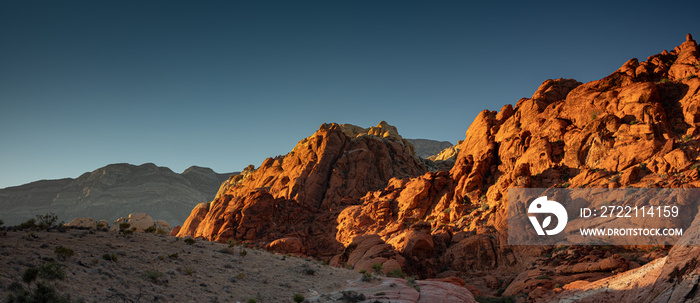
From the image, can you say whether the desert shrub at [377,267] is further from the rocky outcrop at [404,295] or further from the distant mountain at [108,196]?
the distant mountain at [108,196]

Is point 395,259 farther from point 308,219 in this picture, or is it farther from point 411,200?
point 308,219

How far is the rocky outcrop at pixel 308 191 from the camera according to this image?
50188 mm

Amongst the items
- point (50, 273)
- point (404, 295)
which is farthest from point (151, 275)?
point (404, 295)

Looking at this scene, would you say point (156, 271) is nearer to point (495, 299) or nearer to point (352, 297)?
point (352, 297)

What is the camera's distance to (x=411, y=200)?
46.8m

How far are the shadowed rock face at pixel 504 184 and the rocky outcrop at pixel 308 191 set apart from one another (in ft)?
0.82

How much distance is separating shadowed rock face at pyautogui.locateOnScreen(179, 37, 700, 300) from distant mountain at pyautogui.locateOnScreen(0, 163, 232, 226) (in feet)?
312

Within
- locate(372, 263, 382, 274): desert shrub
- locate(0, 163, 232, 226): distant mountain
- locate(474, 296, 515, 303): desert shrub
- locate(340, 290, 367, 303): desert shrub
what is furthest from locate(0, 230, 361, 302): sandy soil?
locate(0, 163, 232, 226): distant mountain

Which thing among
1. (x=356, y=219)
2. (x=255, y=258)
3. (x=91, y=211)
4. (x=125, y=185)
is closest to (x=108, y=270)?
(x=255, y=258)

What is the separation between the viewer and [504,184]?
3769cm

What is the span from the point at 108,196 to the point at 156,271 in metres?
157

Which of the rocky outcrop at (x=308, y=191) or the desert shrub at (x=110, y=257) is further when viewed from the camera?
the rocky outcrop at (x=308, y=191)

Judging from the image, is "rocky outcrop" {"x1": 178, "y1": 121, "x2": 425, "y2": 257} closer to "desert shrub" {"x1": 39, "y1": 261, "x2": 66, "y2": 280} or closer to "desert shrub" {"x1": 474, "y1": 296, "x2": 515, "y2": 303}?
"desert shrub" {"x1": 474, "y1": 296, "x2": 515, "y2": 303}

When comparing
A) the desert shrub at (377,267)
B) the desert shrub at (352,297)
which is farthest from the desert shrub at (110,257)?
the desert shrub at (377,267)
